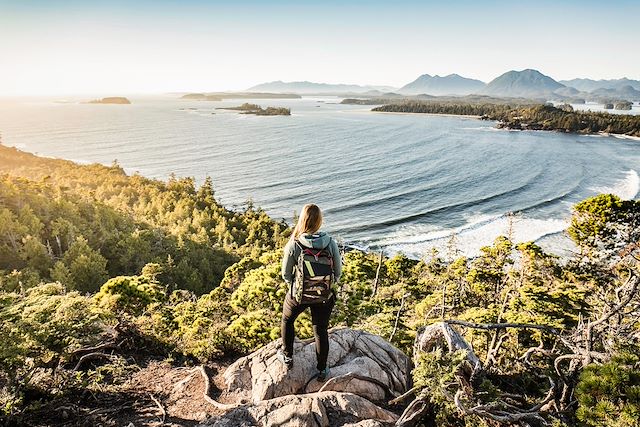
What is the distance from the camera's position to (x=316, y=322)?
5551mm

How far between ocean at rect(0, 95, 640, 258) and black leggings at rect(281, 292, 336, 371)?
1674 cm

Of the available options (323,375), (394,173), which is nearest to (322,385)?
(323,375)

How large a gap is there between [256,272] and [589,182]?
56732mm

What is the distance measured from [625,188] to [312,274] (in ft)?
186

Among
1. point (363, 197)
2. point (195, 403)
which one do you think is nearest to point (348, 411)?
point (195, 403)

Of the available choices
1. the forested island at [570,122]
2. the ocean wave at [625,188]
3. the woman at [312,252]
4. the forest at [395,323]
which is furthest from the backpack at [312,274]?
the forested island at [570,122]

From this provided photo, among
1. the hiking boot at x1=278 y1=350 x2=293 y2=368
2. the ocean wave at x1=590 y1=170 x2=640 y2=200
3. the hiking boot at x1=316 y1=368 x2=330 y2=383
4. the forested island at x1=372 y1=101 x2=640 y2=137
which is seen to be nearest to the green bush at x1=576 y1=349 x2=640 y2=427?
the hiking boot at x1=316 y1=368 x2=330 y2=383

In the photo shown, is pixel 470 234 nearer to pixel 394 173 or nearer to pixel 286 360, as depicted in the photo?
pixel 394 173

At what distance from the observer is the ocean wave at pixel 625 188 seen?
4341 cm

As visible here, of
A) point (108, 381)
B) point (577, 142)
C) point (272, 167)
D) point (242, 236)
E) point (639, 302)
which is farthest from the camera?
point (577, 142)

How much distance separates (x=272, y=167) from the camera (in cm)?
6209

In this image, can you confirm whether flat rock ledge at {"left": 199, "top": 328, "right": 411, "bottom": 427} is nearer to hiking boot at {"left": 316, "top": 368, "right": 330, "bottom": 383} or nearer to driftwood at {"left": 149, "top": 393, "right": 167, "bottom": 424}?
hiking boot at {"left": 316, "top": 368, "right": 330, "bottom": 383}

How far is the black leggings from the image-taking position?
17.9ft

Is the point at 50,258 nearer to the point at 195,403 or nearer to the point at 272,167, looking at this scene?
the point at 195,403
